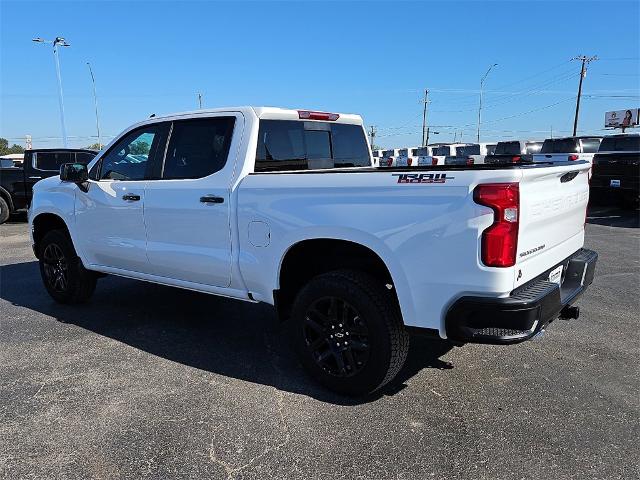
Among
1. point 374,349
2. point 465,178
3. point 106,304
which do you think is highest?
point 465,178

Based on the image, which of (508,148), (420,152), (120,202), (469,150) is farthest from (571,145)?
(120,202)

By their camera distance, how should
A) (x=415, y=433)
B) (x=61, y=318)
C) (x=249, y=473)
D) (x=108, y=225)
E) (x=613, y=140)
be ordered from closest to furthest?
(x=249, y=473) < (x=415, y=433) < (x=108, y=225) < (x=61, y=318) < (x=613, y=140)

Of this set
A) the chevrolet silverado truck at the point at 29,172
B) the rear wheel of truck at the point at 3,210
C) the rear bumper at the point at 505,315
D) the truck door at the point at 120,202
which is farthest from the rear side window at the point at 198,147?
the rear wheel of truck at the point at 3,210

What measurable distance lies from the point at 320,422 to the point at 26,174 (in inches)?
478

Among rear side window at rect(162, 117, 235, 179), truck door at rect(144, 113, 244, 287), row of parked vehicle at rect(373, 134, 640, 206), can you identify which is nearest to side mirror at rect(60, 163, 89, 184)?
truck door at rect(144, 113, 244, 287)

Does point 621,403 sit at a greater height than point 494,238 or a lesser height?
lesser

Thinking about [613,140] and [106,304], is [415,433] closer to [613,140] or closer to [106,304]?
[106,304]

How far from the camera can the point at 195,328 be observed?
16.3 feet

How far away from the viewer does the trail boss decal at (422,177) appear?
9.35 ft

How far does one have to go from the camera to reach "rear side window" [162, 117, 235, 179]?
4074mm

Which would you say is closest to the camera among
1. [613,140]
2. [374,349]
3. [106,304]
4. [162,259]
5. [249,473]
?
[249,473]

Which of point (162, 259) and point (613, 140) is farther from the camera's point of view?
point (613, 140)

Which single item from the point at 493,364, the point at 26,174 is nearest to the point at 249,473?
the point at 493,364

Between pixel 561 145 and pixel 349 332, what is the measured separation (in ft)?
52.8
